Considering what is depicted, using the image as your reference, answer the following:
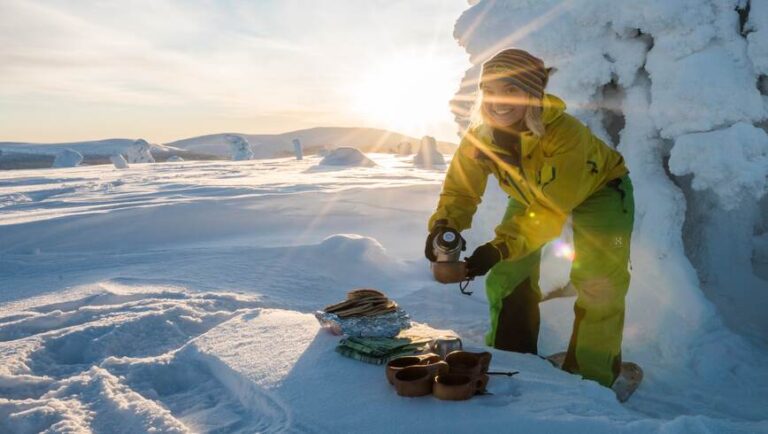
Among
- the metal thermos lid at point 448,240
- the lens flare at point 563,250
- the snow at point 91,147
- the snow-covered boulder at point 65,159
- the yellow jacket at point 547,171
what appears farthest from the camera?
the snow at point 91,147

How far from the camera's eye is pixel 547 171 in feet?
8.71

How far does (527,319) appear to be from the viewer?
144 inches

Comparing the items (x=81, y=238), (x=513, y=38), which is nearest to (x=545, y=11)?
(x=513, y=38)

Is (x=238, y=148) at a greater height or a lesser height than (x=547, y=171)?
greater

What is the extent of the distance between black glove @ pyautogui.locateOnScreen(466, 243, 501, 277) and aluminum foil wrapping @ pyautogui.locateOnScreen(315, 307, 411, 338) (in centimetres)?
74

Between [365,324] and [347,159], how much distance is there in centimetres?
2367

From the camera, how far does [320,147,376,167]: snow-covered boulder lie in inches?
1024

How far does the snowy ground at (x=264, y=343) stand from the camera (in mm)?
2371

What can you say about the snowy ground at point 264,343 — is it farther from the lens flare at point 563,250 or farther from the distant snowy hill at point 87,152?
the distant snowy hill at point 87,152

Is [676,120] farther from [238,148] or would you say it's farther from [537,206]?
[238,148]

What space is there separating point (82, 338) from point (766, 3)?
5.15m

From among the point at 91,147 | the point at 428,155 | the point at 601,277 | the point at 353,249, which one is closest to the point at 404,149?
the point at 428,155

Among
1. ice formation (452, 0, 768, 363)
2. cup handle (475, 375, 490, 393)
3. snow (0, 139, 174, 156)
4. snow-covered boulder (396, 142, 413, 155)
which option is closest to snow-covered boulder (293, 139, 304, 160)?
snow-covered boulder (396, 142, 413, 155)

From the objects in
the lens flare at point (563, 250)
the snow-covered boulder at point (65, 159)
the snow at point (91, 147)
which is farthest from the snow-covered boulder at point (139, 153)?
the lens flare at point (563, 250)
